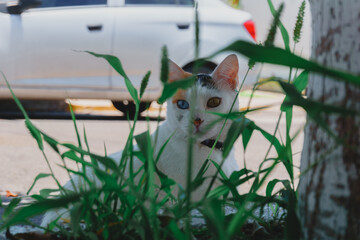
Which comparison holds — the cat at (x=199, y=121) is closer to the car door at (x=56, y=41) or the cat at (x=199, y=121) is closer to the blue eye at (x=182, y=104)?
the blue eye at (x=182, y=104)

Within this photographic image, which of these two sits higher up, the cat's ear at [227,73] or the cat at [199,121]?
the cat's ear at [227,73]

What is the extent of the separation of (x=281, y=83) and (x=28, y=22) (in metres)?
5.24

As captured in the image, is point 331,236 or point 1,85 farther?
point 1,85

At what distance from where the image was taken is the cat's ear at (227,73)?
228 cm

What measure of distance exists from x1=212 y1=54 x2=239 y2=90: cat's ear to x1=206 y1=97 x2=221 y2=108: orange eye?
80 mm

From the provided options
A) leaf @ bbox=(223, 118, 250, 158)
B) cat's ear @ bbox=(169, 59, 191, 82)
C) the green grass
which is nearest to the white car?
cat's ear @ bbox=(169, 59, 191, 82)

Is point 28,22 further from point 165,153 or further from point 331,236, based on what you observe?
point 331,236

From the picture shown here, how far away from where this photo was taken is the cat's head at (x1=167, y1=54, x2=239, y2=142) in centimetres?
225

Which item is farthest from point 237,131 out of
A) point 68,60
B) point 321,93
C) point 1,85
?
point 1,85

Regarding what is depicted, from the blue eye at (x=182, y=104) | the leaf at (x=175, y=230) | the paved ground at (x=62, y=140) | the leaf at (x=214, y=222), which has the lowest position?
the paved ground at (x=62, y=140)

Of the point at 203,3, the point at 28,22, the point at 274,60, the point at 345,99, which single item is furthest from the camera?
the point at 203,3

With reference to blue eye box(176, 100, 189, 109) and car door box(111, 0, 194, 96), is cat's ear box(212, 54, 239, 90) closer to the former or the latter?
blue eye box(176, 100, 189, 109)

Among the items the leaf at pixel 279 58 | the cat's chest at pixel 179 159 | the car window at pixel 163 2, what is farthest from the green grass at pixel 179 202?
the car window at pixel 163 2

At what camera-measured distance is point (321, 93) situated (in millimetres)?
966
